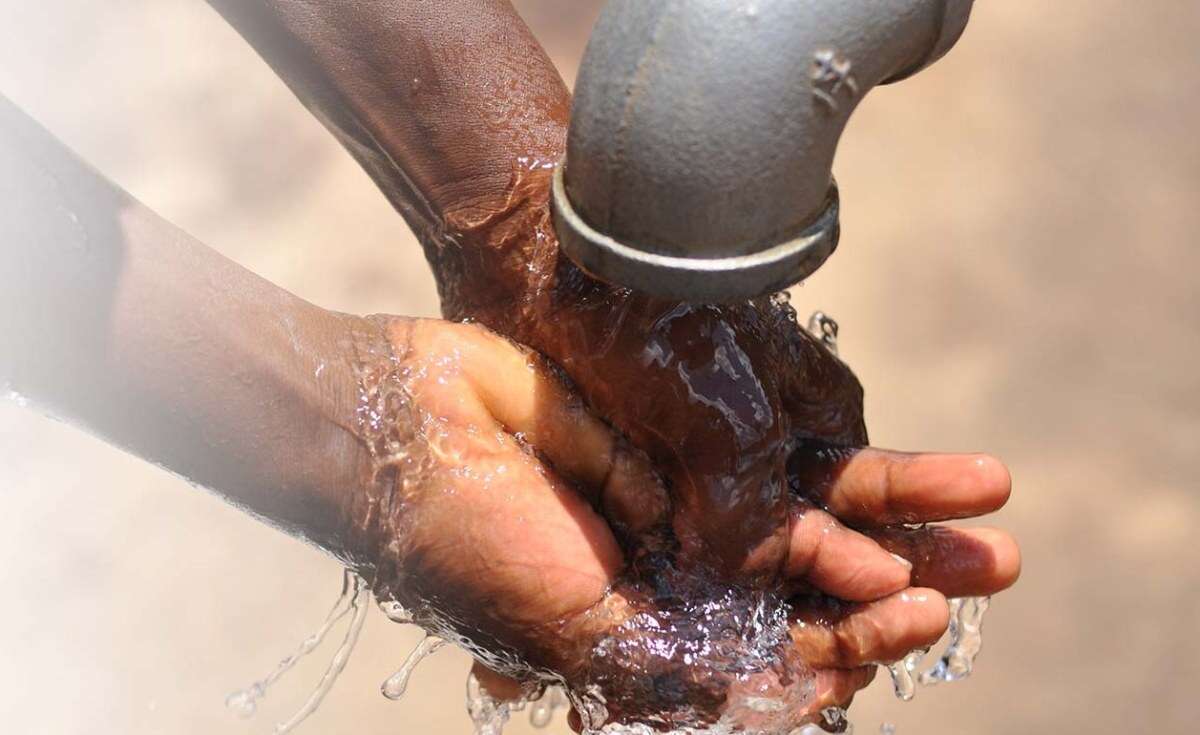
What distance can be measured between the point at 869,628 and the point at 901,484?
0.13m

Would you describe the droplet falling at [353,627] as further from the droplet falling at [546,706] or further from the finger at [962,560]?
the finger at [962,560]

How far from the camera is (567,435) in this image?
116 centimetres

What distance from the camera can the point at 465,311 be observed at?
1269 mm

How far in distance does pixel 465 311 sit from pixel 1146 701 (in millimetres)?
1113

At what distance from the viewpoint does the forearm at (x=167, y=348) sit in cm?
94

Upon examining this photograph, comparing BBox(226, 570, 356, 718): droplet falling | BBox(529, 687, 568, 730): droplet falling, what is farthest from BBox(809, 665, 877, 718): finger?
BBox(226, 570, 356, 718): droplet falling

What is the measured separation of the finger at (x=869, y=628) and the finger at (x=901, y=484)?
8cm

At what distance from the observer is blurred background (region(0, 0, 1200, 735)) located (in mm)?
1814

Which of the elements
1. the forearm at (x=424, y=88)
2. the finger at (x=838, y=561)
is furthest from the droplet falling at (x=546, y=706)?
the forearm at (x=424, y=88)

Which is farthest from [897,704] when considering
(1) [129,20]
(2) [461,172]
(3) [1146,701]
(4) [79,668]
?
(1) [129,20]

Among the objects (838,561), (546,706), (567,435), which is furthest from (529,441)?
(546,706)

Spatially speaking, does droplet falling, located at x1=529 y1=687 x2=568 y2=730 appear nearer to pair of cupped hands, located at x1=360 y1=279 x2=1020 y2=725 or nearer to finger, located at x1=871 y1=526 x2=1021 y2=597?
pair of cupped hands, located at x1=360 y1=279 x2=1020 y2=725

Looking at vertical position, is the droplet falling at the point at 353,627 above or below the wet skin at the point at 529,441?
below

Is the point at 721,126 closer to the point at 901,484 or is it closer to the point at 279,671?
the point at 901,484
